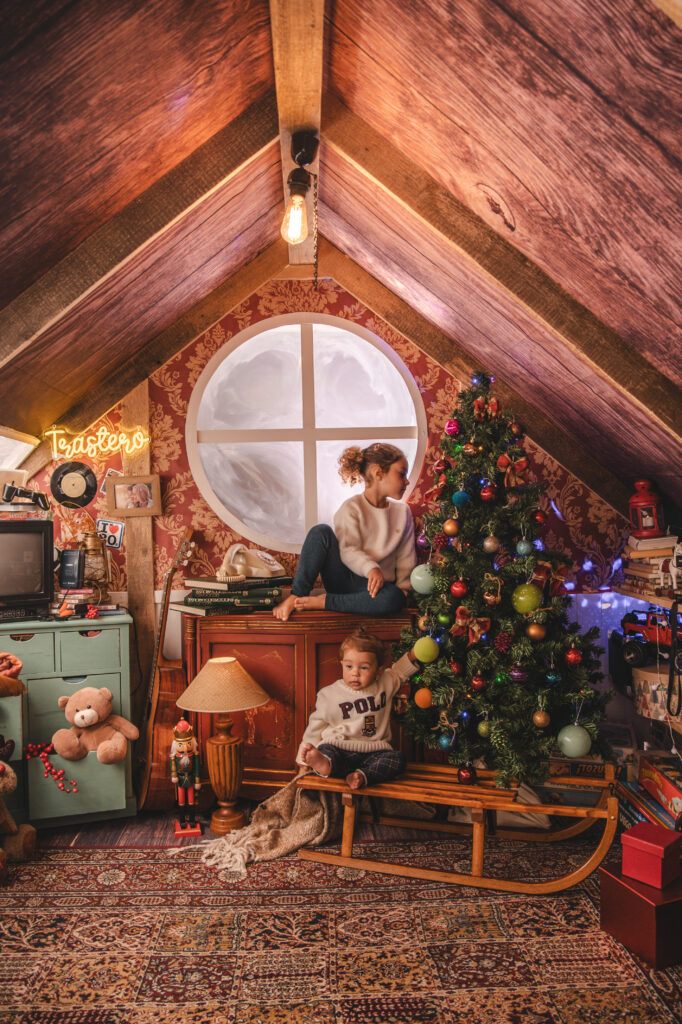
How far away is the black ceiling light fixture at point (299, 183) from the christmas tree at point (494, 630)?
1.06 meters

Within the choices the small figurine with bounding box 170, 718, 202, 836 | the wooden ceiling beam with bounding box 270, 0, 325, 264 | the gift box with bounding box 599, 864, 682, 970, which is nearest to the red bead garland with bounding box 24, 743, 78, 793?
the small figurine with bounding box 170, 718, 202, 836

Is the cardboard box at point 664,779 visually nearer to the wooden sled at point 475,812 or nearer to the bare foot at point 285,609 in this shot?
the wooden sled at point 475,812

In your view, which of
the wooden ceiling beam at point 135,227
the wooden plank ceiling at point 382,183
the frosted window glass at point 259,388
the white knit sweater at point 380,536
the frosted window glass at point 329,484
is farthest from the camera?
the frosted window glass at point 259,388

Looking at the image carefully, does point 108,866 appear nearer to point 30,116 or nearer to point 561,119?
point 30,116

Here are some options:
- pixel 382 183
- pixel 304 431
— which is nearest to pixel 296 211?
pixel 382 183

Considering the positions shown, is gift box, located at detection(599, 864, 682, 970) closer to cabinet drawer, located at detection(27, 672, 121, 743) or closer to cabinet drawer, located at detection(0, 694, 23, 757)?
cabinet drawer, located at detection(27, 672, 121, 743)

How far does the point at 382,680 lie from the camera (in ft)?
10.0

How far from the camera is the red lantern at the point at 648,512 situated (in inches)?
128

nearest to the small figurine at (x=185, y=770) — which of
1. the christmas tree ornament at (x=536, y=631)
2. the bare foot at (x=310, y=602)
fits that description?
the bare foot at (x=310, y=602)

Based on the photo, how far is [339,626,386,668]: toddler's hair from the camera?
295 cm

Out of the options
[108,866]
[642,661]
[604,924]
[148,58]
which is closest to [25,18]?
[148,58]

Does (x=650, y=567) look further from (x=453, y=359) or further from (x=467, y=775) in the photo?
(x=453, y=359)

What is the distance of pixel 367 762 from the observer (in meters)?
2.86

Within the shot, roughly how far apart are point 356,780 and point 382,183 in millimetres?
2331
